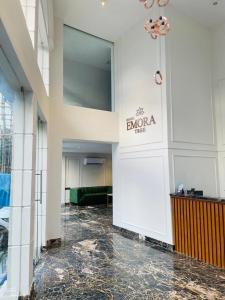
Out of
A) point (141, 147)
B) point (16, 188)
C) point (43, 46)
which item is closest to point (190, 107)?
point (141, 147)

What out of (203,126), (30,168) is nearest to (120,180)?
(203,126)

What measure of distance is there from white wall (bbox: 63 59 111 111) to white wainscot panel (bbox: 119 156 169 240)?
214 cm

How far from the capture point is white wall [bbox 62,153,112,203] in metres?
12.0

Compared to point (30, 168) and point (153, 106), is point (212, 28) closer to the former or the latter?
point (153, 106)

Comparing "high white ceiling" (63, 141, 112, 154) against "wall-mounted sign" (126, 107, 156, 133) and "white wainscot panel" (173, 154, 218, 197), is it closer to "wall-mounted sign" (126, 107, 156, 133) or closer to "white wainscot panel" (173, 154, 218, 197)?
"wall-mounted sign" (126, 107, 156, 133)

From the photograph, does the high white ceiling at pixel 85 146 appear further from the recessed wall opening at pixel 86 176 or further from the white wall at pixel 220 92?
the white wall at pixel 220 92

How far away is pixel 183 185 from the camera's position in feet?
16.0

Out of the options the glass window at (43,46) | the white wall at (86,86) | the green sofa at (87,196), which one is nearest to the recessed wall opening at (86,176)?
the green sofa at (87,196)

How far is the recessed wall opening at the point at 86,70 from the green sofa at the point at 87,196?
17.2ft

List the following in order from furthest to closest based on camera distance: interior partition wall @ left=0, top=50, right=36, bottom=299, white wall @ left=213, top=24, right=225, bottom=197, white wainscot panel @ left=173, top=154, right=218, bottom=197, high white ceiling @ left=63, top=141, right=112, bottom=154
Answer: high white ceiling @ left=63, top=141, right=112, bottom=154
white wall @ left=213, top=24, right=225, bottom=197
white wainscot panel @ left=173, top=154, right=218, bottom=197
interior partition wall @ left=0, top=50, right=36, bottom=299

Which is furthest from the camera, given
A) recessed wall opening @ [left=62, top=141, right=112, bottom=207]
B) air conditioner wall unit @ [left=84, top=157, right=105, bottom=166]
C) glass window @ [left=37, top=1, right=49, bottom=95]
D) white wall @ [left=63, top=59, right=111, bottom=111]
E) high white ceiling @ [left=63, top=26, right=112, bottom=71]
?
air conditioner wall unit @ [left=84, top=157, right=105, bottom=166]

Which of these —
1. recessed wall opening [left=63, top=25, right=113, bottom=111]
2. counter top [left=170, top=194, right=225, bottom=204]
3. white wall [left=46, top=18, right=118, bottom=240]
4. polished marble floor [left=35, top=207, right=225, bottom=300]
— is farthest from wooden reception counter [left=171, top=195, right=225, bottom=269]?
recessed wall opening [left=63, top=25, right=113, bottom=111]

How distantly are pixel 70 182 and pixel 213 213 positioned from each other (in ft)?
29.6

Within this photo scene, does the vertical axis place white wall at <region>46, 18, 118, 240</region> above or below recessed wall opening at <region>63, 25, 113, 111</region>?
below
